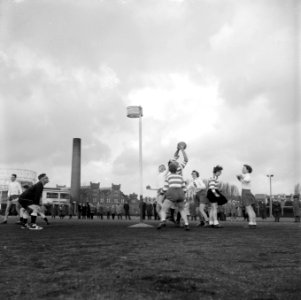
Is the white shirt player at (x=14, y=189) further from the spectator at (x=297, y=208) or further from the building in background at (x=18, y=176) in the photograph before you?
the building in background at (x=18, y=176)

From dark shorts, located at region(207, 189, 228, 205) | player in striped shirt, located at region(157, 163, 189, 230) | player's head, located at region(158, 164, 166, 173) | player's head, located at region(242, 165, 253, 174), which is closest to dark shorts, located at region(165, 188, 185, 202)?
player in striped shirt, located at region(157, 163, 189, 230)

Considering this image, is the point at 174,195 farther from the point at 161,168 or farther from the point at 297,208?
the point at 297,208

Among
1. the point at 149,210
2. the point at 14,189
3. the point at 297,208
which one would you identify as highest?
the point at 14,189

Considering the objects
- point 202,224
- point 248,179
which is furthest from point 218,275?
point 202,224

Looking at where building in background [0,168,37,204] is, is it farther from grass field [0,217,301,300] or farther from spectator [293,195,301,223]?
grass field [0,217,301,300]

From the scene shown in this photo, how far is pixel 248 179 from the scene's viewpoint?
11.3 meters

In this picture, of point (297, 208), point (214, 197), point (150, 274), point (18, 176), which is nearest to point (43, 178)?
point (214, 197)

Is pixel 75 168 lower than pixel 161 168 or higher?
higher

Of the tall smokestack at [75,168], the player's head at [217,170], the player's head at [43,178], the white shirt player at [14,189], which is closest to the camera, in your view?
the player's head at [43,178]

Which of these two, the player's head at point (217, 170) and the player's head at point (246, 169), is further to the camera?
the player's head at point (217, 170)

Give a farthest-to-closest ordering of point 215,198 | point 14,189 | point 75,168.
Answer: point 75,168
point 14,189
point 215,198

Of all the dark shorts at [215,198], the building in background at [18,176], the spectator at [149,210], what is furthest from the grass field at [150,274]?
the building in background at [18,176]

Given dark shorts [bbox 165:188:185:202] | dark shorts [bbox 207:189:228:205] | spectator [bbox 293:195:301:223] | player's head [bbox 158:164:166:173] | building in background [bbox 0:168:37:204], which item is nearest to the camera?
dark shorts [bbox 165:188:185:202]

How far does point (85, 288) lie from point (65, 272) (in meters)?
0.68
